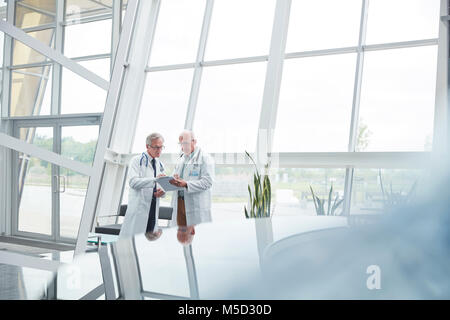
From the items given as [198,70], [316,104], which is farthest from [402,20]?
[198,70]

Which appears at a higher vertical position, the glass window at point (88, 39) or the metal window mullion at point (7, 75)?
the glass window at point (88, 39)

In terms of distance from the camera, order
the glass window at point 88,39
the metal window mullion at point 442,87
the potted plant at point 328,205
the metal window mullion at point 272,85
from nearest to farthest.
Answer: the glass window at point 88,39 < the metal window mullion at point 442,87 < the potted plant at point 328,205 < the metal window mullion at point 272,85

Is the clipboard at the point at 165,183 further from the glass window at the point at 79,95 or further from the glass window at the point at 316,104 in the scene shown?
the glass window at the point at 316,104

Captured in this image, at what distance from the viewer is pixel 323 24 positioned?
17.2 ft

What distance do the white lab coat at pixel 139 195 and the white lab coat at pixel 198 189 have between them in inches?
12.0

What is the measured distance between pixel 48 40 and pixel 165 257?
158 cm

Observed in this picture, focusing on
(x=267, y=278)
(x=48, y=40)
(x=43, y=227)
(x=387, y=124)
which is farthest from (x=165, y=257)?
(x=387, y=124)

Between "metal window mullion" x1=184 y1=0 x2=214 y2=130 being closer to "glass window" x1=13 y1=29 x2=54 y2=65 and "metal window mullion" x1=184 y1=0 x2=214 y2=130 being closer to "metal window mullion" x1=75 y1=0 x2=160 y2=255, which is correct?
"metal window mullion" x1=75 y1=0 x2=160 y2=255

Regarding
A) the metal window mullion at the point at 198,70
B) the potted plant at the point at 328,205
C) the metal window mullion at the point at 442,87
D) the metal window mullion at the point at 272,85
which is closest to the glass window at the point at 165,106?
the metal window mullion at the point at 198,70

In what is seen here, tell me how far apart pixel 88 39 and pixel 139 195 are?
64.3 inches

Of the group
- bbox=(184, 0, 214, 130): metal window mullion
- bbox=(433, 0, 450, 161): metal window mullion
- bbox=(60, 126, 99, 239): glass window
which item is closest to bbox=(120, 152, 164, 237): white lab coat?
bbox=(60, 126, 99, 239): glass window

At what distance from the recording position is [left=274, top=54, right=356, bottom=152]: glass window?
5.00m

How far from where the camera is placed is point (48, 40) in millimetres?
1921

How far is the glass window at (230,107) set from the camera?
5.45 m
